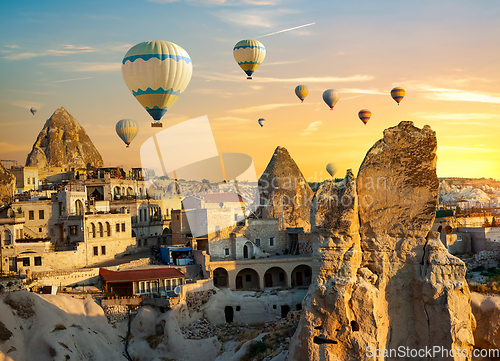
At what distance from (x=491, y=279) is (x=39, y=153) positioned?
72956mm

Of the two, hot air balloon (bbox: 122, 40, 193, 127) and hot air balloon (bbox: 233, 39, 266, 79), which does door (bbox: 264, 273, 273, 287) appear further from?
hot air balloon (bbox: 233, 39, 266, 79)

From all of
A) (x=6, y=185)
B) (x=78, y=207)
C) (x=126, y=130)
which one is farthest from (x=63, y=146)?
(x=78, y=207)

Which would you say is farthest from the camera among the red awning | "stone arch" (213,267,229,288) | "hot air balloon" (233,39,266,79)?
"hot air balloon" (233,39,266,79)

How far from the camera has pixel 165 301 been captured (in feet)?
124

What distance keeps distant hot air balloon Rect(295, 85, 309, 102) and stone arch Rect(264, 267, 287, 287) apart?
25.7m

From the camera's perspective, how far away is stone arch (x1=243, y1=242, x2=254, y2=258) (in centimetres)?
4878

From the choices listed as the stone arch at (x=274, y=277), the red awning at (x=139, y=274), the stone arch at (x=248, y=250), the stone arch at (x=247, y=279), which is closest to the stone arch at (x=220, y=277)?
the stone arch at (x=247, y=279)

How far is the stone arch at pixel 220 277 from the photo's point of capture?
1807 inches

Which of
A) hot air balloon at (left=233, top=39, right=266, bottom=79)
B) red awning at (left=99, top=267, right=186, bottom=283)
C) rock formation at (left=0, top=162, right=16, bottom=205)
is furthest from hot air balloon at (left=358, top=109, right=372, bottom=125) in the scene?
rock formation at (left=0, top=162, right=16, bottom=205)

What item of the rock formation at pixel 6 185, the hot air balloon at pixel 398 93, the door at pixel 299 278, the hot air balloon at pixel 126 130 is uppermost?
the hot air balloon at pixel 398 93

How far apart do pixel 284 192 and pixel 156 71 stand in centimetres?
3948

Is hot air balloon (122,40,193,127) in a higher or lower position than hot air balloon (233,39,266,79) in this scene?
lower

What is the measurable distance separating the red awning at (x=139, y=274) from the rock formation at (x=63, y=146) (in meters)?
49.4

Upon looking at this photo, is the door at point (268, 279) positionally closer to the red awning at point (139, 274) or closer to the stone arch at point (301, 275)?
→ the stone arch at point (301, 275)
